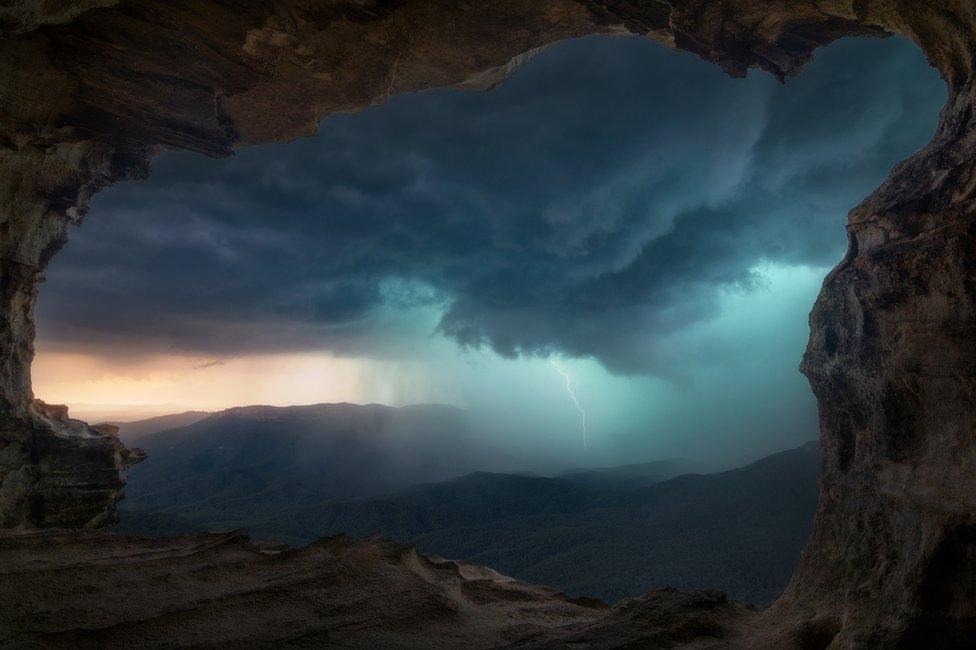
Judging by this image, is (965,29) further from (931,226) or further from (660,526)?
(660,526)

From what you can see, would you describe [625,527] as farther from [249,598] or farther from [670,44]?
[249,598]

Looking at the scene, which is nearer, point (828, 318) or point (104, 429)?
point (828, 318)

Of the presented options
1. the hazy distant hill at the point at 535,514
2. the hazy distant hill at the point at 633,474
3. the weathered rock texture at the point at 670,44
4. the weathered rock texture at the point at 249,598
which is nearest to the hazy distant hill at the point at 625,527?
the hazy distant hill at the point at 535,514

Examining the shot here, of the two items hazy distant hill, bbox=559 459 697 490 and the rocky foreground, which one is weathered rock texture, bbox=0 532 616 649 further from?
hazy distant hill, bbox=559 459 697 490

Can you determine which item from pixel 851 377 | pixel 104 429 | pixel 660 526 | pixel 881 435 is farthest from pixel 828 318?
pixel 660 526

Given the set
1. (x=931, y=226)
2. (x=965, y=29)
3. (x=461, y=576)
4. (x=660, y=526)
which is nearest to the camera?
(x=931, y=226)
